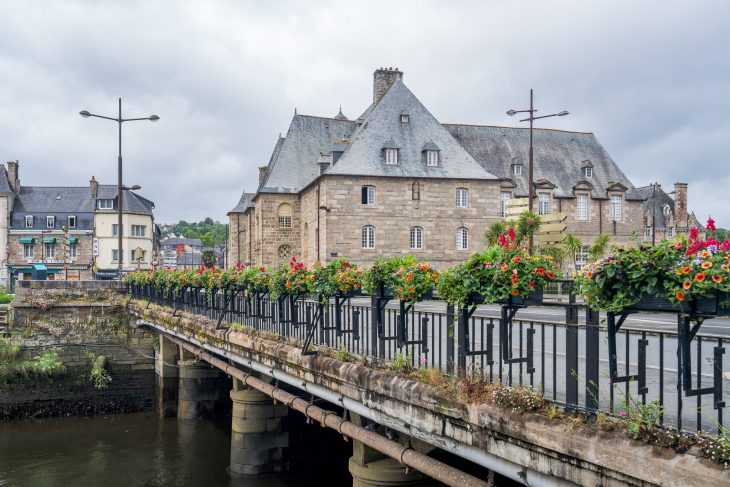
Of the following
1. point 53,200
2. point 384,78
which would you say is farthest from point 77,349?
point 53,200

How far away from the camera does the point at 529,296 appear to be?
18.3ft

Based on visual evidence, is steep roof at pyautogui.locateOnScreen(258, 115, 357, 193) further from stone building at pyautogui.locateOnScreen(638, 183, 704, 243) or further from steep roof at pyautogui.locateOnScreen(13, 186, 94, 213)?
stone building at pyautogui.locateOnScreen(638, 183, 704, 243)

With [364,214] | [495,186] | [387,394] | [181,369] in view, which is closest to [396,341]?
[387,394]

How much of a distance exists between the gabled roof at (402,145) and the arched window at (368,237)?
309cm

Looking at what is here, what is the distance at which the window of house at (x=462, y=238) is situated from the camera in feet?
132

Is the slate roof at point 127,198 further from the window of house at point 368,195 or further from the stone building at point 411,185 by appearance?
the window of house at point 368,195

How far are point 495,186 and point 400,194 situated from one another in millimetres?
5832

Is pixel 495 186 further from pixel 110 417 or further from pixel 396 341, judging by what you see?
pixel 396 341

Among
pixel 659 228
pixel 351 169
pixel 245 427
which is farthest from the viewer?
pixel 659 228

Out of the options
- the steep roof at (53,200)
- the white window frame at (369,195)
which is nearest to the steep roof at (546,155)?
the white window frame at (369,195)

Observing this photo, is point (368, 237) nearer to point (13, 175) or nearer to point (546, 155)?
point (546, 155)

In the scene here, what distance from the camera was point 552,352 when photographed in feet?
26.3

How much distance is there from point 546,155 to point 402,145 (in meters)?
12.0

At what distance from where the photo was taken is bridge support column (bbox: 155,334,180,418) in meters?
22.4
